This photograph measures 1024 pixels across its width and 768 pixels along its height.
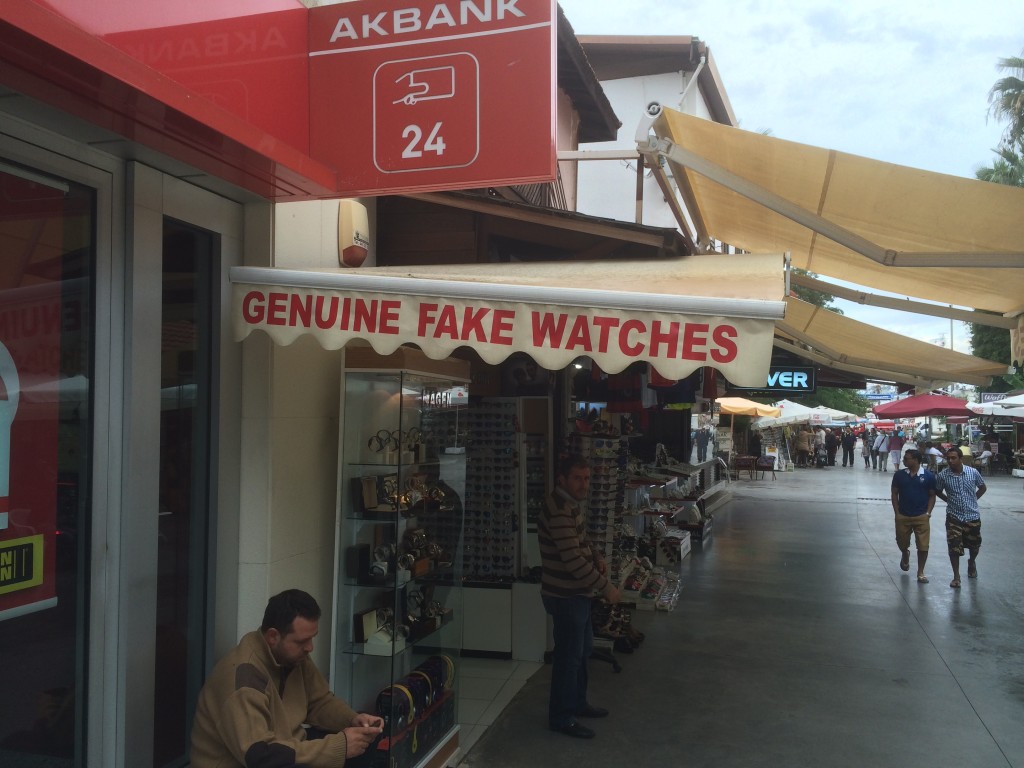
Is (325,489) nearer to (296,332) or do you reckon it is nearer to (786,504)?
(296,332)

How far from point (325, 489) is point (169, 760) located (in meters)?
1.58

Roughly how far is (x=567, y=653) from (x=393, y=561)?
56.9 inches

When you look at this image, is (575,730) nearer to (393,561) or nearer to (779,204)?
(393,561)

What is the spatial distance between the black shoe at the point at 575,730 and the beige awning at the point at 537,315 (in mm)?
2907

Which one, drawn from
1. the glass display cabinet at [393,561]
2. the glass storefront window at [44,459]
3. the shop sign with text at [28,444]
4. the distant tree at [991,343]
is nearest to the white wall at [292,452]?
the glass display cabinet at [393,561]

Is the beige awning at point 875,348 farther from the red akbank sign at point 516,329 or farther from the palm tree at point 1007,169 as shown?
the palm tree at point 1007,169

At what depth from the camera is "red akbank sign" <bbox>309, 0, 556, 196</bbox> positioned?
3.94 meters

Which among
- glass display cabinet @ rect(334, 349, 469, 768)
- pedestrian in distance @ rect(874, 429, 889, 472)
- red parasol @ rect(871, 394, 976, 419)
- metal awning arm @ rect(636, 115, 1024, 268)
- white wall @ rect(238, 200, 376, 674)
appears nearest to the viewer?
white wall @ rect(238, 200, 376, 674)

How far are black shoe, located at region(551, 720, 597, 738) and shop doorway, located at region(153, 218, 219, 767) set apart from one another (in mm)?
2433

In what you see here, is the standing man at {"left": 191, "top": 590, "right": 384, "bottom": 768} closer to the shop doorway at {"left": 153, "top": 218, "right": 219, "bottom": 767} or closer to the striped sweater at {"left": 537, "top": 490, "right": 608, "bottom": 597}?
the shop doorway at {"left": 153, "top": 218, "right": 219, "bottom": 767}

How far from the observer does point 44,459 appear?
3.24m

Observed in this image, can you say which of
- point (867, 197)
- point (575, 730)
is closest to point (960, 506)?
point (867, 197)

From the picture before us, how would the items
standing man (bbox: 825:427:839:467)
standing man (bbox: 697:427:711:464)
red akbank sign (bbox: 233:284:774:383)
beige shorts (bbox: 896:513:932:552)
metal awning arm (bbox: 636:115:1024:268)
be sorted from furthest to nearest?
standing man (bbox: 825:427:839:467) < standing man (bbox: 697:427:711:464) < beige shorts (bbox: 896:513:932:552) < metal awning arm (bbox: 636:115:1024:268) < red akbank sign (bbox: 233:284:774:383)

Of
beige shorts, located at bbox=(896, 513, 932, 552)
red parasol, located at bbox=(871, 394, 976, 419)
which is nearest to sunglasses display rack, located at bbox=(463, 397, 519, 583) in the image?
beige shorts, located at bbox=(896, 513, 932, 552)
